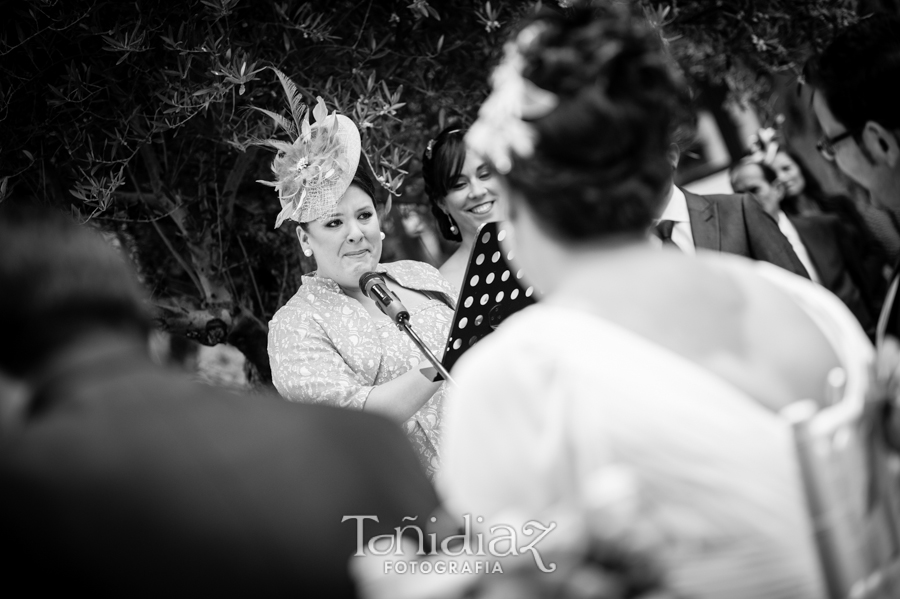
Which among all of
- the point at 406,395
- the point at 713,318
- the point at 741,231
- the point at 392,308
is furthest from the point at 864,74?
the point at 406,395

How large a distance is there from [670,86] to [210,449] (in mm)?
944

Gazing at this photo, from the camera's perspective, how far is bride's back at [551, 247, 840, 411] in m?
1.48

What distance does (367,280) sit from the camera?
3195 mm

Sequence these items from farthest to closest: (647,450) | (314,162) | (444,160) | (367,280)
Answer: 1. (444,160)
2. (314,162)
3. (367,280)
4. (647,450)

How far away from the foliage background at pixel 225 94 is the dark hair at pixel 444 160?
0.40 feet

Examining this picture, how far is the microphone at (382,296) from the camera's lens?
2.92 meters

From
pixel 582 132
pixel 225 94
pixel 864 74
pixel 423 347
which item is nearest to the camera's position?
pixel 582 132

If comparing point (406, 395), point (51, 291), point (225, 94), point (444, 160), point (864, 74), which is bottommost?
point (406, 395)

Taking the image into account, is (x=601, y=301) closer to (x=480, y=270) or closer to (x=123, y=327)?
(x=123, y=327)

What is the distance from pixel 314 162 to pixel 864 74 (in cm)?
178

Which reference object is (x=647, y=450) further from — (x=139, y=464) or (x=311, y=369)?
(x=311, y=369)

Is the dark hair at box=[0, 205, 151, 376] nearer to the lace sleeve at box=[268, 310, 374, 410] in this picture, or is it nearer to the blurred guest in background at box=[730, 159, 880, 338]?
the lace sleeve at box=[268, 310, 374, 410]

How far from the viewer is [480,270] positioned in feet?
9.00

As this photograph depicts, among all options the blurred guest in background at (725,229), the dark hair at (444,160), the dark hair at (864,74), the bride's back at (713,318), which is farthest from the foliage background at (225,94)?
the bride's back at (713,318)
